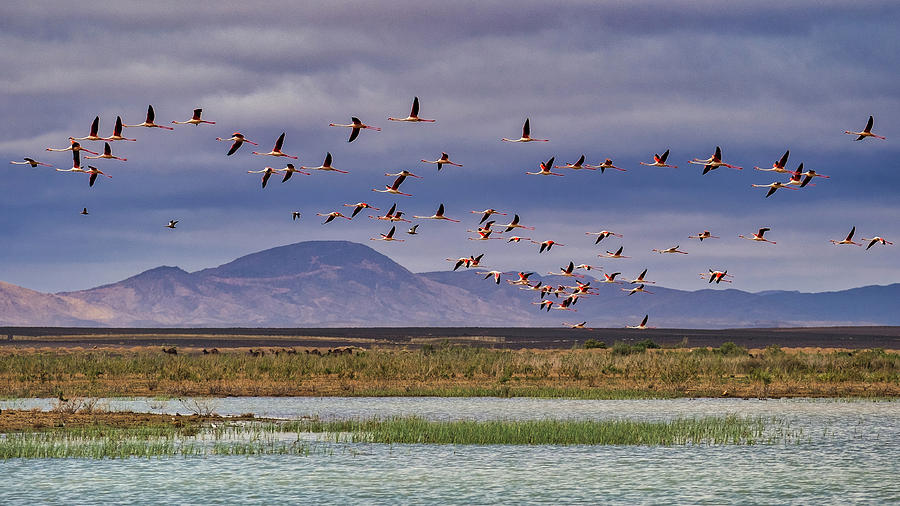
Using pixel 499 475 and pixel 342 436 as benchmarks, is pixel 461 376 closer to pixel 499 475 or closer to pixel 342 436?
pixel 342 436

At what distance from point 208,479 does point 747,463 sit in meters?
13.7

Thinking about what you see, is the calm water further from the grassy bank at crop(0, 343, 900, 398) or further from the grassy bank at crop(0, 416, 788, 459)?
the grassy bank at crop(0, 343, 900, 398)

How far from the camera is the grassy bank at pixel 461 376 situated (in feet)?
172

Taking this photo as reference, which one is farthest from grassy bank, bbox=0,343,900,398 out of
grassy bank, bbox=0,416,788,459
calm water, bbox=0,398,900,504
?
calm water, bbox=0,398,900,504

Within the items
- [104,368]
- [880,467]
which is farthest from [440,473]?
[104,368]

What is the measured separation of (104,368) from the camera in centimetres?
6119

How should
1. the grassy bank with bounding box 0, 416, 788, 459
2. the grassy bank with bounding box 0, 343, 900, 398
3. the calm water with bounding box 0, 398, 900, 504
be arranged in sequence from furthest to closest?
the grassy bank with bounding box 0, 343, 900, 398 < the grassy bank with bounding box 0, 416, 788, 459 < the calm water with bounding box 0, 398, 900, 504

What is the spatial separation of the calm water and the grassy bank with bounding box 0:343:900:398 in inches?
697

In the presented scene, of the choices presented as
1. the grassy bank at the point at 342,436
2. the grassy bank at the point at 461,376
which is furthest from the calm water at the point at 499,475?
the grassy bank at the point at 461,376

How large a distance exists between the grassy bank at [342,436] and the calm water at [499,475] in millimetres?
945

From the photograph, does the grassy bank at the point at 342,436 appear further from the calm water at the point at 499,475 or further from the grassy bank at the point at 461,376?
the grassy bank at the point at 461,376

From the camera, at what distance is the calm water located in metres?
25.7

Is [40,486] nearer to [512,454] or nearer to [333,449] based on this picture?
[333,449]

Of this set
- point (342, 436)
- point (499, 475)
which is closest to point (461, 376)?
point (342, 436)
